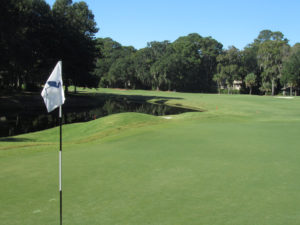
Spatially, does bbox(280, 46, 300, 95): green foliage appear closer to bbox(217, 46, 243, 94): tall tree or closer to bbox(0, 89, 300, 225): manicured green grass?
bbox(217, 46, 243, 94): tall tree

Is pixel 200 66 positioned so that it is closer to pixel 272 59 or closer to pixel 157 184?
pixel 272 59

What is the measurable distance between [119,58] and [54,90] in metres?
98.8

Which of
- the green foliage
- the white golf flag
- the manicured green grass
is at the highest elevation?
the green foliage

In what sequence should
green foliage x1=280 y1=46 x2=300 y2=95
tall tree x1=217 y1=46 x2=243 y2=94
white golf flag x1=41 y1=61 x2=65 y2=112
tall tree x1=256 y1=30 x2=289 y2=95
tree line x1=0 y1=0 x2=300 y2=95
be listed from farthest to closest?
tall tree x1=217 y1=46 x2=243 y2=94 < tall tree x1=256 y1=30 x2=289 y2=95 < green foliage x1=280 y1=46 x2=300 y2=95 < tree line x1=0 y1=0 x2=300 y2=95 < white golf flag x1=41 y1=61 x2=65 y2=112

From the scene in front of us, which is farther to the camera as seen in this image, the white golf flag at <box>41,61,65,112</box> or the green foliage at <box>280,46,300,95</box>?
the green foliage at <box>280,46,300,95</box>

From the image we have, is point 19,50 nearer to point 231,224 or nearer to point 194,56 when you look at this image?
point 231,224

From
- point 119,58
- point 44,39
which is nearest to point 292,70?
point 119,58

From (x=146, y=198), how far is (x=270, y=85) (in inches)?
3326

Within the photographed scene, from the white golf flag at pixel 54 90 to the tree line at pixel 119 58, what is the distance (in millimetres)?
35775

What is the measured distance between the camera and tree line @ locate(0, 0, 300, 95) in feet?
141

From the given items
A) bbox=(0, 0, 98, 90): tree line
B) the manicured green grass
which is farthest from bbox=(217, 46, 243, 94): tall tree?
the manicured green grass

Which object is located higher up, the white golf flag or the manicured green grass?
the white golf flag

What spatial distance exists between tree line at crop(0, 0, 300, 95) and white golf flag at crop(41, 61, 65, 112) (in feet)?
117

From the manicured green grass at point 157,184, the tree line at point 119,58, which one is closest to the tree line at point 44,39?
the tree line at point 119,58
